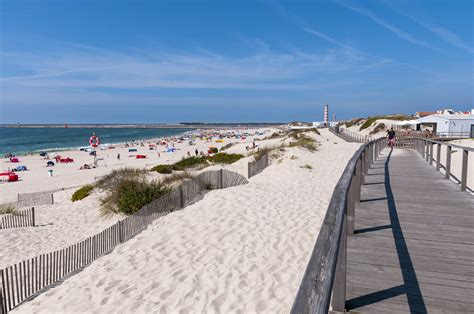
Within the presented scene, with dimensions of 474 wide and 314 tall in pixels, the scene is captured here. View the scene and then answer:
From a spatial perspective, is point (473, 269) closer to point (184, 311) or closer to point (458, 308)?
point (458, 308)

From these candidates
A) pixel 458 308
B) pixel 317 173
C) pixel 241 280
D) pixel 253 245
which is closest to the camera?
pixel 458 308

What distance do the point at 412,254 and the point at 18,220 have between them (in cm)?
1266

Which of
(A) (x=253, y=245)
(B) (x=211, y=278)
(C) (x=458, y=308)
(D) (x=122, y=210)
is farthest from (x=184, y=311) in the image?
(D) (x=122, y=210)

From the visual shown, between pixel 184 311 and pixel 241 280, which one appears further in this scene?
pixel 241 280

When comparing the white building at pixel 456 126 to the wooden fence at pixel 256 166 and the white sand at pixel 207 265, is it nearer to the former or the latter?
the wooden fence at pixel 256 166

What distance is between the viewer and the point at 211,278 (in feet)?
18.1

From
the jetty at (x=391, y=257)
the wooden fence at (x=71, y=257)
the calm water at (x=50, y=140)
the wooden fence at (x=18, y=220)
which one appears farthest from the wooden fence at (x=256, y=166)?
the calm water at (x=50, y=140)

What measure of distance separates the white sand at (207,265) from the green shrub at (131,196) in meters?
2.36

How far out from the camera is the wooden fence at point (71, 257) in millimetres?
5832

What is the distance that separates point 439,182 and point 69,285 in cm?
827

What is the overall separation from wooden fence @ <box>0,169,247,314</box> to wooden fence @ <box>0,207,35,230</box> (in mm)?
3948

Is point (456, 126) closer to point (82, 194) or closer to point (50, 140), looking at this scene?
point (82, 194)

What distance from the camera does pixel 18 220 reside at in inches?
463

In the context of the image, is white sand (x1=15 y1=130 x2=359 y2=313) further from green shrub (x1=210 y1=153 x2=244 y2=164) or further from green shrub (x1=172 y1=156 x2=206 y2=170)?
green shrub (x1=210 y1=153 x2=244 y2=164)
